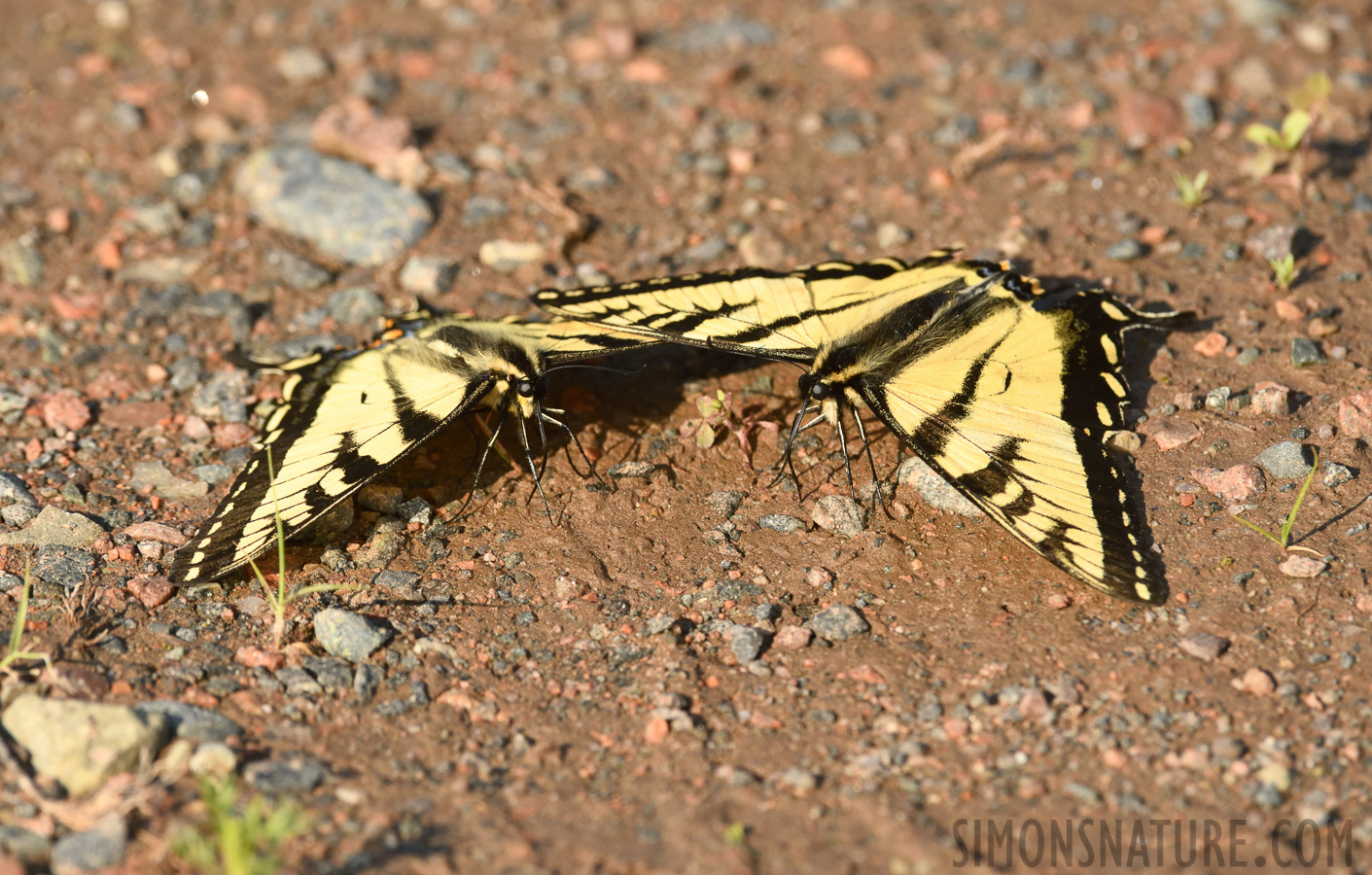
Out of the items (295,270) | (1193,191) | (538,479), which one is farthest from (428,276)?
(1193,191)

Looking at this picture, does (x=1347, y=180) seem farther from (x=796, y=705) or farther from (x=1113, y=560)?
(x=796, y=705)

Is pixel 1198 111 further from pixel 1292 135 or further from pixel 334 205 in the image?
pixel 334 205

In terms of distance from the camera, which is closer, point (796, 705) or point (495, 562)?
point (796, 705)

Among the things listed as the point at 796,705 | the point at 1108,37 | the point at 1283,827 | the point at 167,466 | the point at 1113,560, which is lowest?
the point at 1283,827

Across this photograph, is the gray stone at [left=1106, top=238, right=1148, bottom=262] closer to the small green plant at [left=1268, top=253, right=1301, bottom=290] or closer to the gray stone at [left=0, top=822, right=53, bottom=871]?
the small green plant at [left=1268, top=253, right=1301, bottom=290]

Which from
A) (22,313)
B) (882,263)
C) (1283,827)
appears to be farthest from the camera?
(22,313)

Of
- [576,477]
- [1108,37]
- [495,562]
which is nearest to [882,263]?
[576,477]

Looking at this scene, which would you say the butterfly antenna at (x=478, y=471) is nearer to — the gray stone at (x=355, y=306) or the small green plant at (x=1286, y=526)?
the gray stone at (x=355, y=306)

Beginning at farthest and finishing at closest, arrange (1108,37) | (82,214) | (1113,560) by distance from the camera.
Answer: (1108,37) → (82,214) → (1113,560)
